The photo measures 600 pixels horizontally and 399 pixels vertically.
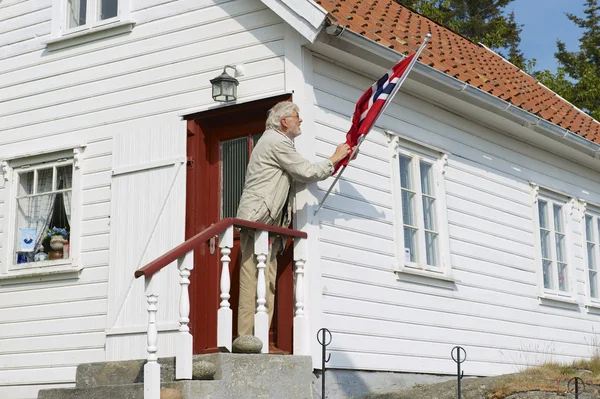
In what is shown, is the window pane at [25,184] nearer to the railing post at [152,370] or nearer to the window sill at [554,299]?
the railing post at [152,370]

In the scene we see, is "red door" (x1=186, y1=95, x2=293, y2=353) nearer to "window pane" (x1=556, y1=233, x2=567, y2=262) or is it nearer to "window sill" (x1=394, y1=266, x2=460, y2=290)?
"window sill" (x1=394, y1=266, x2=460, y2=290)

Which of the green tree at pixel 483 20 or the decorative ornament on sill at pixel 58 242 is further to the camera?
the green tree at pixel 483 20

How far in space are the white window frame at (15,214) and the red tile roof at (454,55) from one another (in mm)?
3299

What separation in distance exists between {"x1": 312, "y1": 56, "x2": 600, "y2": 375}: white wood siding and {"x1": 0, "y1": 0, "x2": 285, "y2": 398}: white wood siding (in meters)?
1.10

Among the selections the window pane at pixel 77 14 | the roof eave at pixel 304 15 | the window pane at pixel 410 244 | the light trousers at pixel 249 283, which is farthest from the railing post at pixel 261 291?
the window pane at pixel 77 14

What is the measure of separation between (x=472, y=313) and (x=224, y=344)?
4213mm

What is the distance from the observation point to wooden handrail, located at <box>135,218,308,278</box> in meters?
7.68

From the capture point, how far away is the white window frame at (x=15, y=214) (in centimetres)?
1104

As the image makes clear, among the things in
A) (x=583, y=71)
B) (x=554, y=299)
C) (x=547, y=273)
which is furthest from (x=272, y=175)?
(x=583, y=71)

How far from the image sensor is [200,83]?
10445mm

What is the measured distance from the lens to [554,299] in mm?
13242

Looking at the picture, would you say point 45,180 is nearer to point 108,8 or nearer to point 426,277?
point 108,8

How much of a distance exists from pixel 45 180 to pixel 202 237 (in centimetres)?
396

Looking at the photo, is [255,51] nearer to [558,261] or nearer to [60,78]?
[60,78]
